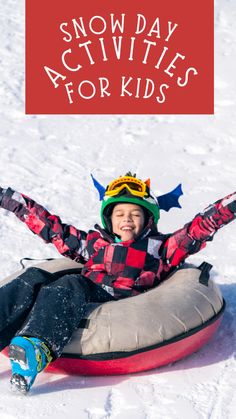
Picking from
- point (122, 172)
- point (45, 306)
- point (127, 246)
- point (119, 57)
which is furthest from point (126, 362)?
point (119, 57)

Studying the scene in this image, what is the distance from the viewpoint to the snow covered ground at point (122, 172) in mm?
3574

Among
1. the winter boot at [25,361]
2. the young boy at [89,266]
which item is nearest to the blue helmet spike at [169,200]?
the young boy at [89,266]

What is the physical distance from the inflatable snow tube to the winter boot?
10.3 inches

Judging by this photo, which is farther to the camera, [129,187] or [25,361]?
[129,187]

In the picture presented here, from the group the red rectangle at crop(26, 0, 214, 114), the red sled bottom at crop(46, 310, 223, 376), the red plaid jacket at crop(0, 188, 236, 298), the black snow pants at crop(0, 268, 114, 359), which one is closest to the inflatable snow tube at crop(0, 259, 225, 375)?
the red sled bottom at crop(46, 310, 223, 376)

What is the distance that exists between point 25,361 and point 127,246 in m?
1.10

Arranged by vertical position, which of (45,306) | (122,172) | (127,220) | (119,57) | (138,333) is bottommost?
(138,333)

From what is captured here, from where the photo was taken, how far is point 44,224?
4.72m

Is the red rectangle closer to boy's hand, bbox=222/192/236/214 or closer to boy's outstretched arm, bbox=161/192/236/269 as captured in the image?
boy's outstretched arm, bbox=161/192/236/269

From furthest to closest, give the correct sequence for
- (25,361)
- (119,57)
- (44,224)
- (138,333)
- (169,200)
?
(119,57)
(169,200)
(44,224)
(138,333)
(25,361)

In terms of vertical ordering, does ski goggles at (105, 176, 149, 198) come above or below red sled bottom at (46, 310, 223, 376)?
above

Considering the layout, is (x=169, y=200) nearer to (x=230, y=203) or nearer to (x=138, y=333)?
(x=230, y=203)

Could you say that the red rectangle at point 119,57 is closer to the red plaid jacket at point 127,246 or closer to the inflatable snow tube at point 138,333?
the red plaid jacket at point 127,246

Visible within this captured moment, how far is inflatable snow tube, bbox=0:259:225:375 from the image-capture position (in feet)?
12.4
